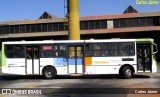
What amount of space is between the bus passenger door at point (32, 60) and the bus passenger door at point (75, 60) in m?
2.21

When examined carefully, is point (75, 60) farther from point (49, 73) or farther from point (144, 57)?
point (144, 57)

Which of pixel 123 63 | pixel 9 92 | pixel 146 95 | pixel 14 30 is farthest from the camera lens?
pixel 14 30

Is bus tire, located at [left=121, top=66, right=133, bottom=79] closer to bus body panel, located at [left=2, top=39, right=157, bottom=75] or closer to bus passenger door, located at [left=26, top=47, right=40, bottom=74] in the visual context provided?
bus body panel, located at [left=2, top=39, right=157, bottom=75]

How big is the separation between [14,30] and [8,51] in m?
41.7

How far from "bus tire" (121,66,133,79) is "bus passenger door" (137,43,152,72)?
1.99 ft

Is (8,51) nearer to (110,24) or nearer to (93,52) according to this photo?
(93,52)

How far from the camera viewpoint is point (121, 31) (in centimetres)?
6062

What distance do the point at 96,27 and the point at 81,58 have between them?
36.9 m

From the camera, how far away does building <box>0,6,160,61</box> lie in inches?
2361

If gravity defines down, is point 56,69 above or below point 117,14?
below

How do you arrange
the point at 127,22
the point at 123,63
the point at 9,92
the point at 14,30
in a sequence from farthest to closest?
the point at 14,30
the point at 127,22
the point at 123,63
the point at 9,92

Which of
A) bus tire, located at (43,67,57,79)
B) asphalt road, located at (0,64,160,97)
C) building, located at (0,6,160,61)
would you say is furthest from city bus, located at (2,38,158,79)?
building, located at (0,6,160,61)

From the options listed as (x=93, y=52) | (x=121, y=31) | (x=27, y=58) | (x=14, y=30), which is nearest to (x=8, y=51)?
(x=27, y=58)

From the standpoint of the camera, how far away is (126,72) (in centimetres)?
2519
